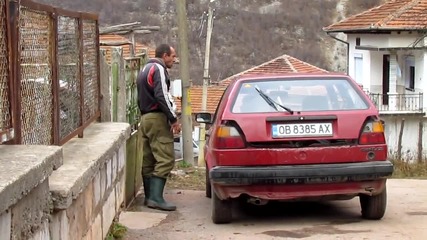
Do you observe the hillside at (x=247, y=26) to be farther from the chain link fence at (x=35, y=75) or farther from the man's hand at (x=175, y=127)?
the chain link fence at (x=35, y=75)

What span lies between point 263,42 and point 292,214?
235ft

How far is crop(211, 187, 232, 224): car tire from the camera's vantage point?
289 inches

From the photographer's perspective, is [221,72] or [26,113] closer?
[26,113]

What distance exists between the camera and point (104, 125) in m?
7.27

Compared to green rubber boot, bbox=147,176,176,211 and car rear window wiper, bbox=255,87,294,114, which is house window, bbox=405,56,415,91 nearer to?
green rubber boot, bbox=147,176,176,211

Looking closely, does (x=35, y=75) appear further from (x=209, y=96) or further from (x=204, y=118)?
(x=209, y=96)

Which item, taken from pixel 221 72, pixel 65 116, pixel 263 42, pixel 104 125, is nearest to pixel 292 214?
pixel 104 125

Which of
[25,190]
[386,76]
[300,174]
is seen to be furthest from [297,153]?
[386,76]

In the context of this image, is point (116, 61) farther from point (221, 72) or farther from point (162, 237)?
point (221, 72)

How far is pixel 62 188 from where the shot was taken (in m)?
3.95

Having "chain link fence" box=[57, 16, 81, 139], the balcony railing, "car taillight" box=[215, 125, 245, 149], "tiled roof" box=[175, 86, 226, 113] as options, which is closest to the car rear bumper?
"car taillight" box=[215, 125, 245, 149]

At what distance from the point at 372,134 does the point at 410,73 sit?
33.8 m

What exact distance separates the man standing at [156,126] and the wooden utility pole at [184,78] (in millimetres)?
4683

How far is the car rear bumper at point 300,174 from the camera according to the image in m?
6.81
